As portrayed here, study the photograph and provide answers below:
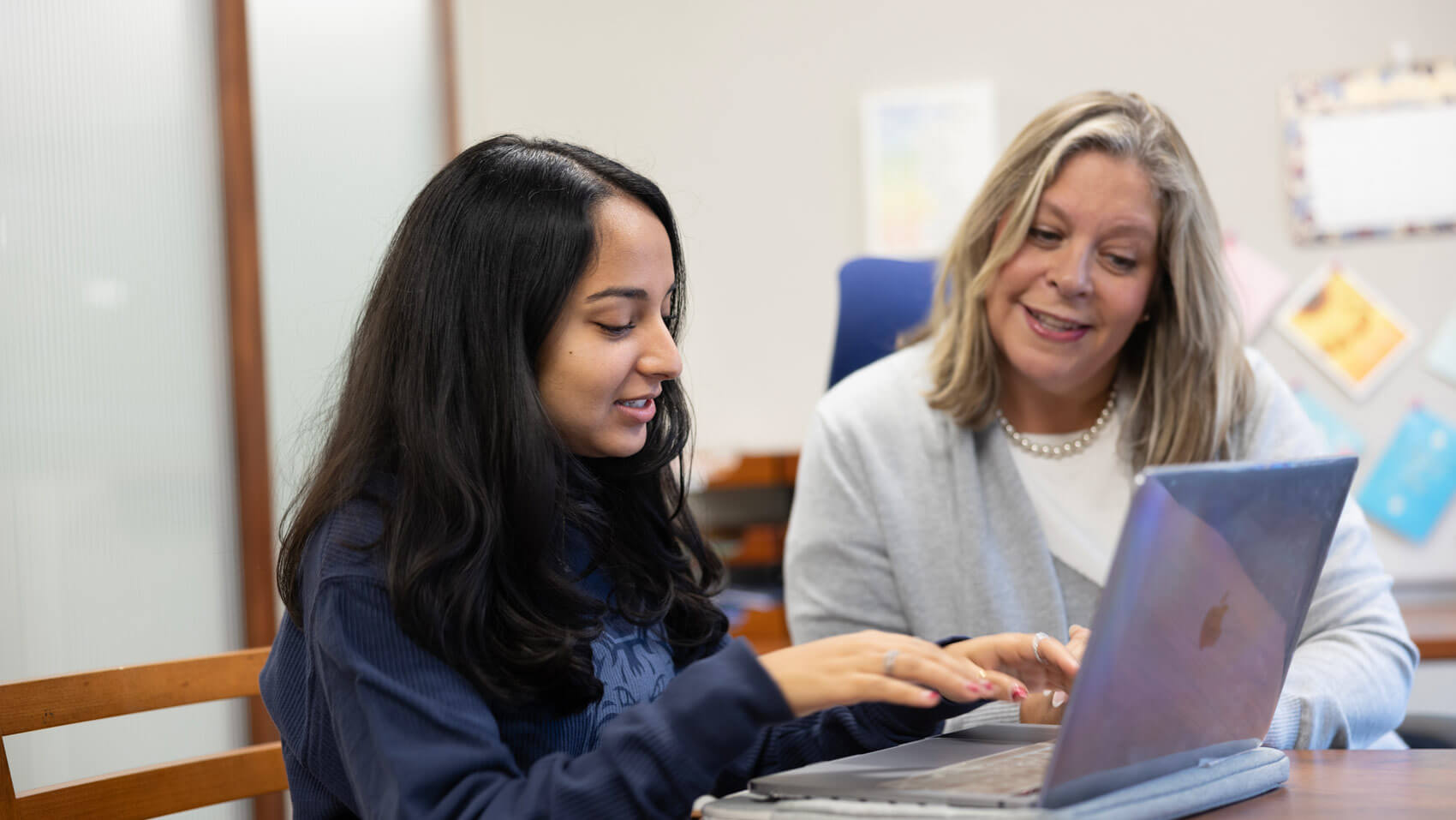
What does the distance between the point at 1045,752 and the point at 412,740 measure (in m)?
0.38

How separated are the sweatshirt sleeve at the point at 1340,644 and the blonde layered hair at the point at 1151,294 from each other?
4 centimetres

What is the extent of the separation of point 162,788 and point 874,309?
1.01 m

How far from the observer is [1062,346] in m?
1.32

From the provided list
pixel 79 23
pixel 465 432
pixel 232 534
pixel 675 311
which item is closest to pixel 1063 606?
pixel 675 311

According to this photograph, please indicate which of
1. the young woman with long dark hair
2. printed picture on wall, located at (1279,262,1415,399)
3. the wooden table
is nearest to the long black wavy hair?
the young woman with long dark hair

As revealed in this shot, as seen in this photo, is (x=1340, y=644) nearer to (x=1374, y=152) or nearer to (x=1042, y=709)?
(x=1042, y=709)

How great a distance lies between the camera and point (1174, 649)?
2.10 feet

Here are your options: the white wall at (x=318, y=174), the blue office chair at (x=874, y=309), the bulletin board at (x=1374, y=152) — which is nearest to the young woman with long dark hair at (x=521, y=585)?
the blue office chair at (x=874, y=309)

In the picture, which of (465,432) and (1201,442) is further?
(1201,442)

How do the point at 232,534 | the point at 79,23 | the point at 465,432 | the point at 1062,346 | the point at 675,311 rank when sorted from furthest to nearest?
the point at 232,534 < the point at 79,23 < the point at 1062,346 < the point at 675,311 < the point at 465,432

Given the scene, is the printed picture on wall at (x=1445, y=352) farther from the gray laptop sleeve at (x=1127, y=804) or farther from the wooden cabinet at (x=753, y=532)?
the gray laptop sleeve at (x=1127, y=804)

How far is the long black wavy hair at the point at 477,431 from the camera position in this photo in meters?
0.77

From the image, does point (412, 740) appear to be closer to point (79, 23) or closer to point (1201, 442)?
point (1201, 442)

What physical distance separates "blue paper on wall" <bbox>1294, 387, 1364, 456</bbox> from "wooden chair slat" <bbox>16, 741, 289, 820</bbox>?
80.8 inches
